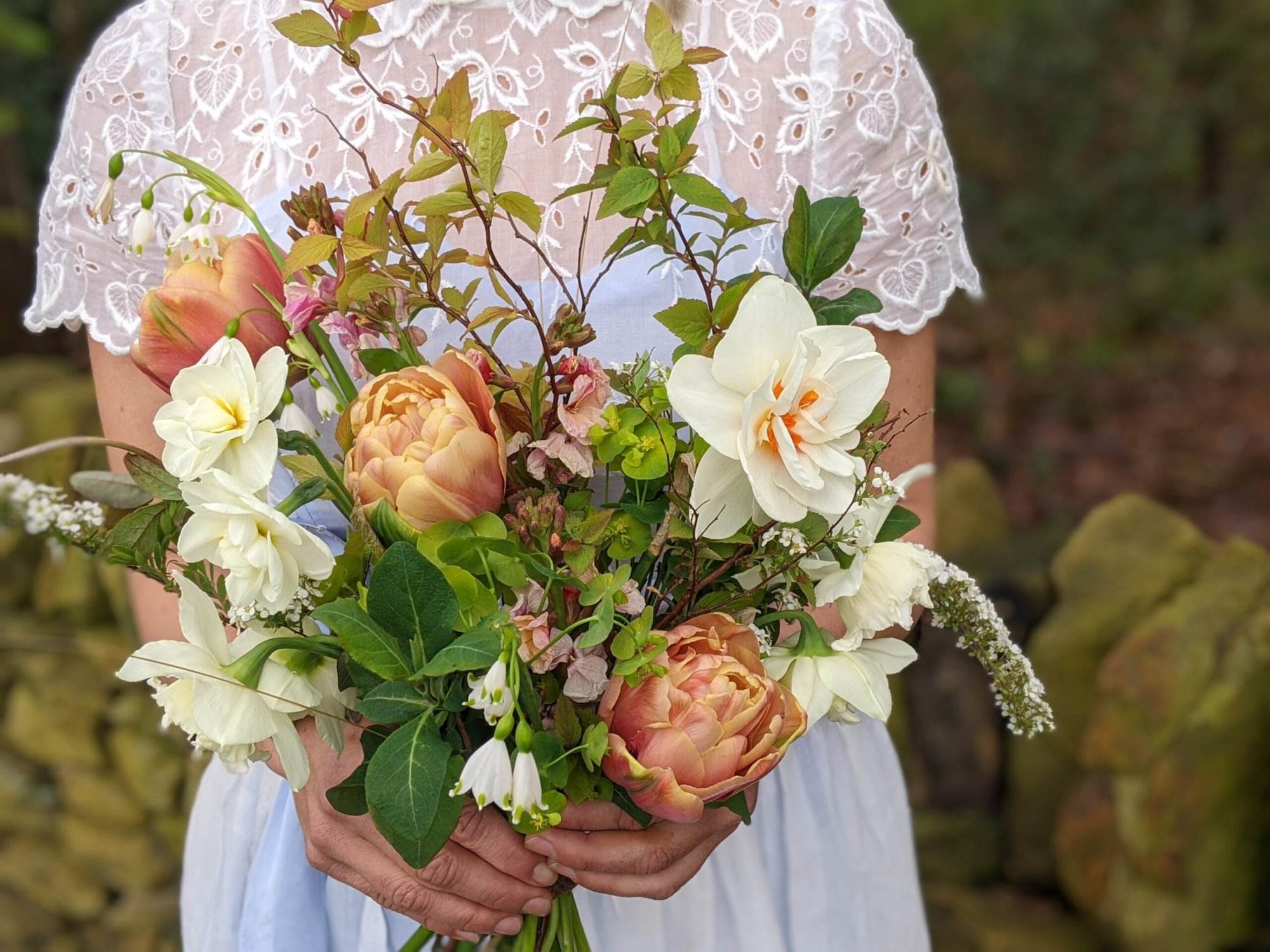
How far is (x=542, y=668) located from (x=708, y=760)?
12 centimetres

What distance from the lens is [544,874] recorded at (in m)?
0.92

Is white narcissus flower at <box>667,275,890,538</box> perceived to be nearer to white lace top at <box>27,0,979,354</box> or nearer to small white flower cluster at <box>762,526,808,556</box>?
small white flower cluster at <box>762,526,808,556</box>

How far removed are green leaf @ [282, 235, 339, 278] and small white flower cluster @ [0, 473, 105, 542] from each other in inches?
9.3

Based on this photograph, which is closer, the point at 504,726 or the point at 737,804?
the point at 504,726

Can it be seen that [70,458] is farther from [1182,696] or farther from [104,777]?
[1182,696]

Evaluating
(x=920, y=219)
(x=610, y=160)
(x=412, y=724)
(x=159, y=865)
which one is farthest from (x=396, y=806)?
(x=159, y=865)

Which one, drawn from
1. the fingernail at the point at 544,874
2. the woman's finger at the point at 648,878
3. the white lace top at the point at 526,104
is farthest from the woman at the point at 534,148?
the fingernail at the point at 544,874

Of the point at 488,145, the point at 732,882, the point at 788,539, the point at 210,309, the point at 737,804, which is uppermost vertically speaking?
the point at 488,145

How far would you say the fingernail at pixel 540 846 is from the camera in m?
0.89

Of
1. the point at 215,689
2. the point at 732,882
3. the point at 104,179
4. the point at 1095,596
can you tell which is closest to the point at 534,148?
the point at 104,179

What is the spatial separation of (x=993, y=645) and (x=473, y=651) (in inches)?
15.2

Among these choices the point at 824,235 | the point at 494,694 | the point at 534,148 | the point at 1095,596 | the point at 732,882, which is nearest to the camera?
the point at 494,694

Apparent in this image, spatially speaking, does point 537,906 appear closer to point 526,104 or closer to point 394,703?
point 394,703

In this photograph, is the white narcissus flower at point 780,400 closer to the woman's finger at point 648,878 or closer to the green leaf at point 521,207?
the green leaf at point 521,207
